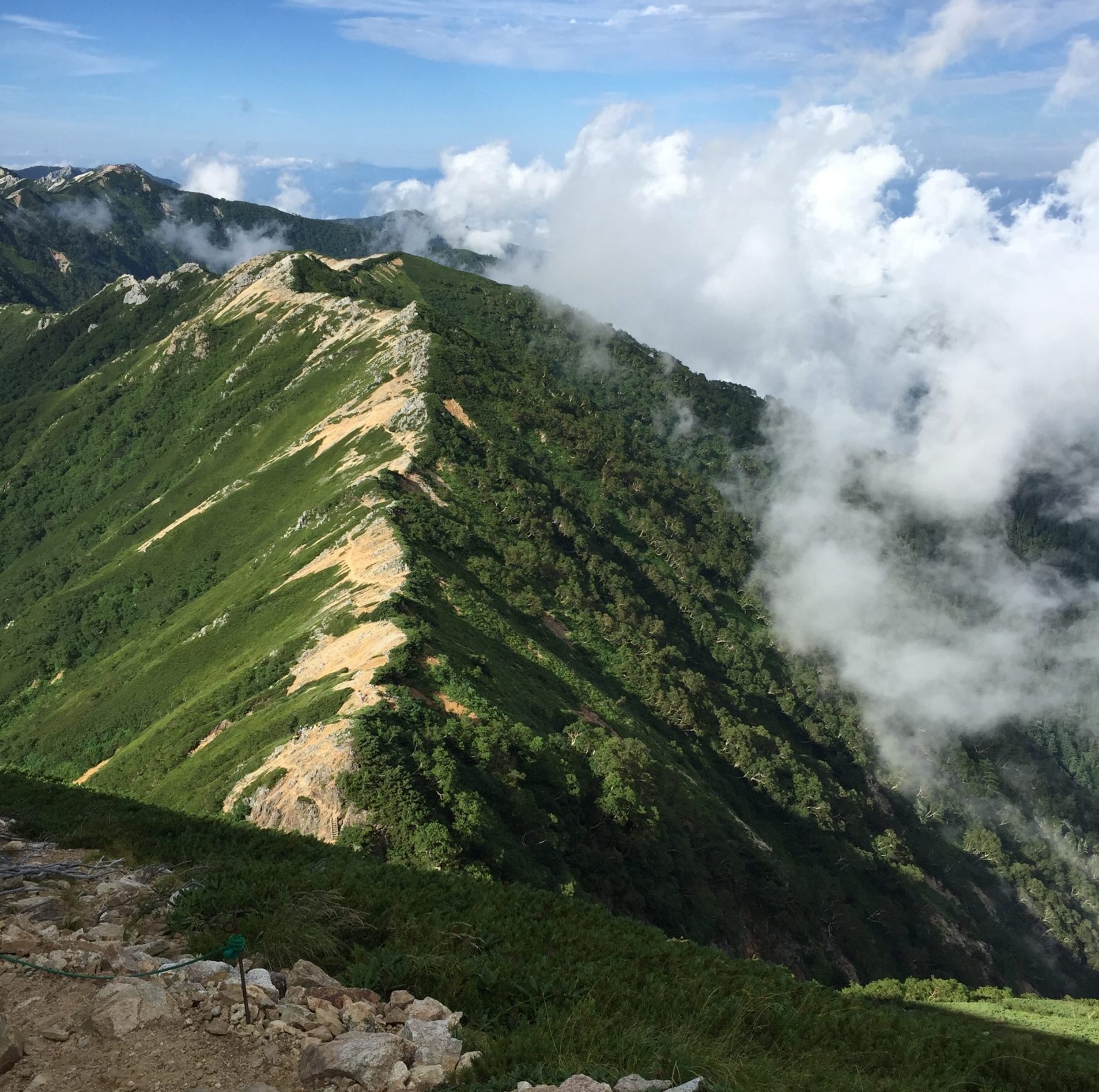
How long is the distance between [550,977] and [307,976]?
578 centimetres

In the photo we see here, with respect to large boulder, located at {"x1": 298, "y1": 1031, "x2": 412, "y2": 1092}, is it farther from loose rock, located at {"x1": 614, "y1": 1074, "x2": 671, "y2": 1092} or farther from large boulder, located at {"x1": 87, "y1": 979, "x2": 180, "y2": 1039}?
loose rock, located at {"x1": 614, "y1": 1074, "x2": 671, "y2": 1092}

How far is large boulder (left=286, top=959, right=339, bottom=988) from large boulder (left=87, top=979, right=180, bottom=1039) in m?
2.22

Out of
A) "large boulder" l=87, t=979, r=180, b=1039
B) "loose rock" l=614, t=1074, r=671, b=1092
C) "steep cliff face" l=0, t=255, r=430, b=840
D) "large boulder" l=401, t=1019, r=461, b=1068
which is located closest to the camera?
"loose rock" l=614, t=1074, r=671, b=1092

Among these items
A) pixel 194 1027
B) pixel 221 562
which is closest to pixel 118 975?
pixel 194 1027

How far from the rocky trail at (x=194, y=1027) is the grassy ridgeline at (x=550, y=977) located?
0.89 meters

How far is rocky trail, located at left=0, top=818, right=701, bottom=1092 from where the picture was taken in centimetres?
1122

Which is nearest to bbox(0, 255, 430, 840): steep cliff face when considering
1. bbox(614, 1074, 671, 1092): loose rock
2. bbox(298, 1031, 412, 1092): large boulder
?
bbox(298, 1031, 412, 1092): large boulder

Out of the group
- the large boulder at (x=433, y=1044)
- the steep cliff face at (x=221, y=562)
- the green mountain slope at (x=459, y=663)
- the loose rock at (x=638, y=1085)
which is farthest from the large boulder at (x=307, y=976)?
the steep cliff face at (x=221, y=562)

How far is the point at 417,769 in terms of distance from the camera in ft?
145

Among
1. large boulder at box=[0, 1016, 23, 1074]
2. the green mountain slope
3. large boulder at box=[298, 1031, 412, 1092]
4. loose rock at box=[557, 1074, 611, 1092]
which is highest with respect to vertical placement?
large boulder at box=[0, 1016, 23, 1074]

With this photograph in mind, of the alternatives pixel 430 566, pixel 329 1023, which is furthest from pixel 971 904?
pixel 329 1023

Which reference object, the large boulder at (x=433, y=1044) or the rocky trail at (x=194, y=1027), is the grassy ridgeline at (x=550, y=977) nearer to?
the large boulder at (x=433, y=1044)

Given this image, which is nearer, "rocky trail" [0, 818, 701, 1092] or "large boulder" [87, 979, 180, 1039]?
"rocky trail" [0, 818, 701, 1092]

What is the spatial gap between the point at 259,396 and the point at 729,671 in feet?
376
